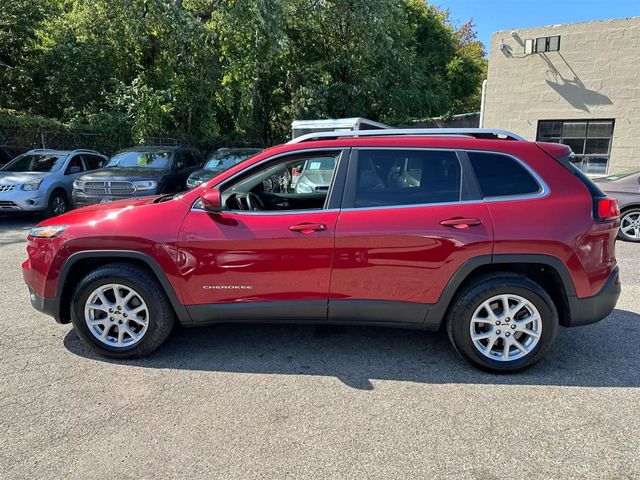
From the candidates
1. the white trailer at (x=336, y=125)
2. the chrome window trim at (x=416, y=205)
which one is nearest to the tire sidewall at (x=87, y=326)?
the chrome window trim at (x=416, y=205)

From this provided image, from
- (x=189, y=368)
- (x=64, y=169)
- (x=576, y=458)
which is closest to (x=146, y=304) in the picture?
(x=189, y=368)

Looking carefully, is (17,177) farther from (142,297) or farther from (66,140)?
(142,297)

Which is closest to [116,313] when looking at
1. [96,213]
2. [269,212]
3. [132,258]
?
[132,258]

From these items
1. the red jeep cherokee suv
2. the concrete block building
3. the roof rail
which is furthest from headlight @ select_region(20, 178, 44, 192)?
the concrete block building

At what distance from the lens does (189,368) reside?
349cm

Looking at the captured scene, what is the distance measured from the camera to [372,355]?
368cm

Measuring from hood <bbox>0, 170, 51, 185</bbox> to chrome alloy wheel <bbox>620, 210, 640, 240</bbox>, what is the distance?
11.6 meters

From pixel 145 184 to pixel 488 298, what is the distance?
764 centimetres

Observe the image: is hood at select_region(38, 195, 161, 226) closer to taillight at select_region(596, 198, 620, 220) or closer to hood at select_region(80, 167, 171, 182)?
taillight at select_region(596, 198, 620, 220)

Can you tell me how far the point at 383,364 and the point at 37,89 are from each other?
64.6ft

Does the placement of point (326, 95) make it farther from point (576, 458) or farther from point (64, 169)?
point (576, 458)

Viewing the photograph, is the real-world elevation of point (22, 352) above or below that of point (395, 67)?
below

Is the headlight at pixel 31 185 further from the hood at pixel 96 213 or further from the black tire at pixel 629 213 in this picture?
the black tire at pixel 629 213

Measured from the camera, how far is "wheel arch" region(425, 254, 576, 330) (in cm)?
326
